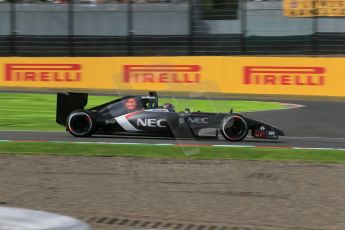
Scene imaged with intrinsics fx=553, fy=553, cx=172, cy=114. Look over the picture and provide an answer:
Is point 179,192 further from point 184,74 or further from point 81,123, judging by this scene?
point 81,123

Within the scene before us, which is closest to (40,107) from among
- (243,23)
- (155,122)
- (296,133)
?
(155,122)

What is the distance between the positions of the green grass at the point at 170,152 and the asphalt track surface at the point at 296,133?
3.96 ft

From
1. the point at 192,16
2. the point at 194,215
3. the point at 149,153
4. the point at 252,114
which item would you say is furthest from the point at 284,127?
the point at 194,215

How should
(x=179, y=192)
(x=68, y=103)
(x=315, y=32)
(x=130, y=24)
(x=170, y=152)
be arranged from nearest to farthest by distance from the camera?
(x=179, y=192), (x=170, y=152), (x=315, y=32), (x=130, y=24), (x=68, y=103)

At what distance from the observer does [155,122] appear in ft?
37.5

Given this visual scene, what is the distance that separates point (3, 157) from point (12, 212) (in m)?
5.48

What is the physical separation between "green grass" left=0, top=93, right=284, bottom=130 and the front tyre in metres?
1.71

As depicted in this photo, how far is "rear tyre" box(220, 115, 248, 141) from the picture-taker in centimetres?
1111

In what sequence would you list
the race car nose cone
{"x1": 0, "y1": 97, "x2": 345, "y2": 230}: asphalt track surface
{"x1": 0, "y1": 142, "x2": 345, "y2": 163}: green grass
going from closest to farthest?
the race car nose cone, {"x1": 0, "y1": 97, "x2": 345, "y2": 230}: asphalt track surface, {"x1": 0, "y1": 142, "x2": 345, "y2": 163}: green grass

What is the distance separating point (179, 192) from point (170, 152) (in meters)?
2.91

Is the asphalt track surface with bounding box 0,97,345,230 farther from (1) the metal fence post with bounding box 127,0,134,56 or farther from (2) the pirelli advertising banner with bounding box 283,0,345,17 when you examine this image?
(1) the metal fence post with bounding box 127,0,134,56

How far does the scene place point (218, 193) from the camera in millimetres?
6082

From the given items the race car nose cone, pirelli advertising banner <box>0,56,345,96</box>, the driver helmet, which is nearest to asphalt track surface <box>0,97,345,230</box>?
the race car nose cone

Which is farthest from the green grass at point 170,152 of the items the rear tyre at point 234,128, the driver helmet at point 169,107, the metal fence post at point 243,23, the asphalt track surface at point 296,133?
the metal fence post at point 243,23
